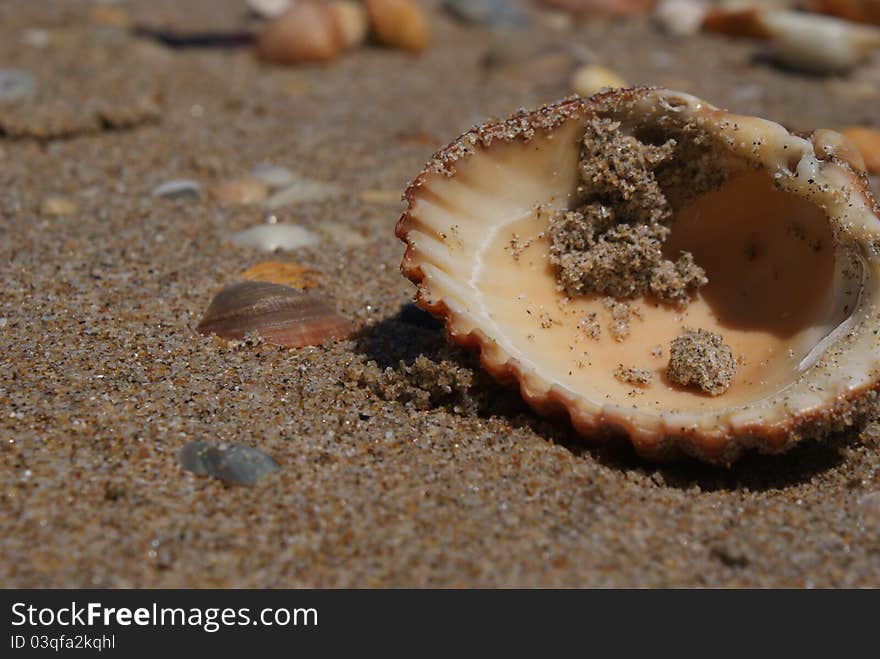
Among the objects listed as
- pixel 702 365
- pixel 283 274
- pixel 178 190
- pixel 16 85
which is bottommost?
pixel 16 85

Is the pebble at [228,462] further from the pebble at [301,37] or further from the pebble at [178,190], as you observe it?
the pebble at [301,37]

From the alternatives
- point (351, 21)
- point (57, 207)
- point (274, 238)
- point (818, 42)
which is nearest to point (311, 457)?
point (274, 238)

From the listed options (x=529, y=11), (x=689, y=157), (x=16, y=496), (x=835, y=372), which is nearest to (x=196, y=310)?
(x=16, y=496)

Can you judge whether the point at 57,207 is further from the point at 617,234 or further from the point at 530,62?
the point at 530,62

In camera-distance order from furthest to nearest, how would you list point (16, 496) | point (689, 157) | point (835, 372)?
point (689, 157), point (835, 372), point (16, 496)

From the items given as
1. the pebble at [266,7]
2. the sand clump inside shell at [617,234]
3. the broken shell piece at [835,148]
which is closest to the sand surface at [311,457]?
the sand clump inside shell at [617,234]
